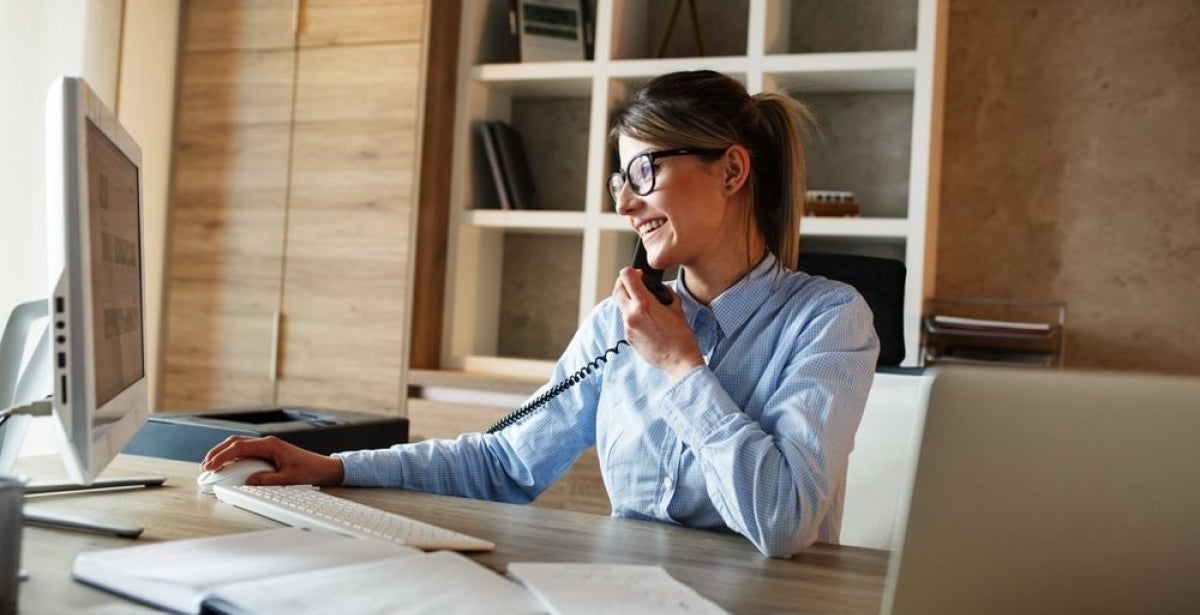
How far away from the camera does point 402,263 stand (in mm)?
3582

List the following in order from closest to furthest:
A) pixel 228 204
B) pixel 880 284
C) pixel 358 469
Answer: pixel 358 469
pixel 880 284
pixel 228 204

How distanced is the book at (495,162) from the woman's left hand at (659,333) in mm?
2002

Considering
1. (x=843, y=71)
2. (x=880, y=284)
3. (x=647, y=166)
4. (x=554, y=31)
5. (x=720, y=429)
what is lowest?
(x=720, y=429)

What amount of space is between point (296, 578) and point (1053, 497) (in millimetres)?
632

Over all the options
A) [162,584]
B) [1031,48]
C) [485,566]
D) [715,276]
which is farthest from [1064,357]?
[162,584]

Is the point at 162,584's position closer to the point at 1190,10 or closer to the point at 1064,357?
the point at 1064,357

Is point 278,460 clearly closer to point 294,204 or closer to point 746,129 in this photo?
point 746,129

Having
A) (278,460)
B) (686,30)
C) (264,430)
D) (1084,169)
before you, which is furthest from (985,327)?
(278,460)

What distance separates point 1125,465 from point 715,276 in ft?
3.43

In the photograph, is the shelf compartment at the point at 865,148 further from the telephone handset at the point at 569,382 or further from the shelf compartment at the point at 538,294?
the telephone handset at the point at 569,382

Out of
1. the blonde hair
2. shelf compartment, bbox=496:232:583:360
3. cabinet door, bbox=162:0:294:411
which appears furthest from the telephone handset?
cabinet door, bbox=162:0:294:411

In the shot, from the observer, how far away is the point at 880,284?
7.17ft

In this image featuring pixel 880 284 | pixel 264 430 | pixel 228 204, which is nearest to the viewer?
pixel 264 430

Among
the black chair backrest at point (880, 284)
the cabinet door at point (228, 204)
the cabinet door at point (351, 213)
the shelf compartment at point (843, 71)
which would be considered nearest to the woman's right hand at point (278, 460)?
the black chair backrest at point (880, 284)
